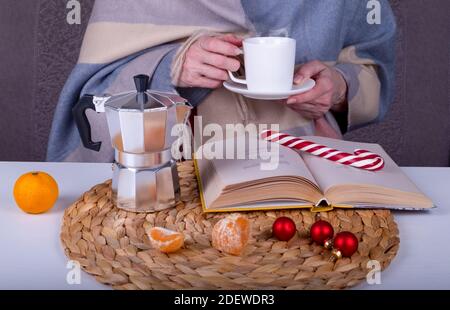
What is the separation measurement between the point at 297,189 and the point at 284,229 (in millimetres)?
104

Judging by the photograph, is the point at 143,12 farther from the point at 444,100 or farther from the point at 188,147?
the point at 444,100

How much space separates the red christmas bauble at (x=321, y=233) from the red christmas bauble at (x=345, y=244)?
2 centimetres

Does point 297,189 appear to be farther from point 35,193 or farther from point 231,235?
point 35,193

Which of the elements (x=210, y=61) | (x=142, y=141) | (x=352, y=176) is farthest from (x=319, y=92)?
(x=142, y=141)

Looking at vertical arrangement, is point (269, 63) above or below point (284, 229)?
above

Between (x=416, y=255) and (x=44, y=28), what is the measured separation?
129 centimetres

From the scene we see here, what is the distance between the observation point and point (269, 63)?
110 cm

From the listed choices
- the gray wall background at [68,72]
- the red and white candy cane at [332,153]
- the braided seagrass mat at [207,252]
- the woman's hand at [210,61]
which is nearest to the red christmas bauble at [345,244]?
the braided seagrass mat at [207,252]

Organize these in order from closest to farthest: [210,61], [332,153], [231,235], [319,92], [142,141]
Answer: [231,235]
[142,141]
[332,153]
[210,61]
[319,92]

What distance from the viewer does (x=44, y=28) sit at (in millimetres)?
1848

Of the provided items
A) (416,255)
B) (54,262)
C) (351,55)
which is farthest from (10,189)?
(351,55)

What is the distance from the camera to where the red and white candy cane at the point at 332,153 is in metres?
1.01

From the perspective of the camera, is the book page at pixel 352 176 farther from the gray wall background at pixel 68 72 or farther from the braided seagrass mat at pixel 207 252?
the gray wall background at pixel 68 72

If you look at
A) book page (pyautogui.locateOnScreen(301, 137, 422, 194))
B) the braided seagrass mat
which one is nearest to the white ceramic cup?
book page (pyautogui.locateOnScreen(301, 137, 422, 194))
